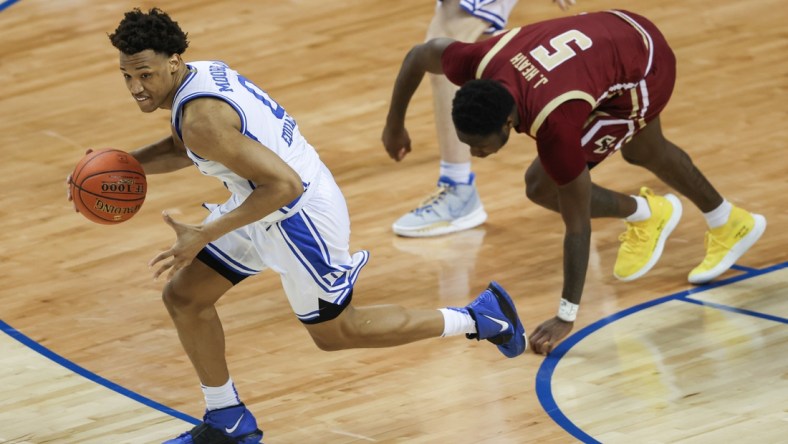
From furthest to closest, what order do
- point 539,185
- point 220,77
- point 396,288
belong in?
point 396,288 < point 539,185 < point 220,77

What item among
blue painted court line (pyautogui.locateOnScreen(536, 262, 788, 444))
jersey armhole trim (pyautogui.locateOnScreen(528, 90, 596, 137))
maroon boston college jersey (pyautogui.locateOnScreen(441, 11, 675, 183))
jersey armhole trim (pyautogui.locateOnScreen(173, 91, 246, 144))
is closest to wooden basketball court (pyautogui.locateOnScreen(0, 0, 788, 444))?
blue painted court line (pyautogui.locateOnScreen(536, 262, 788, 444))

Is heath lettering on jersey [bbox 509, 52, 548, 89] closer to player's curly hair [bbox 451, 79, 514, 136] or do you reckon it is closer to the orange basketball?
player's curly hair [bbox 451, 79, 514, 136]

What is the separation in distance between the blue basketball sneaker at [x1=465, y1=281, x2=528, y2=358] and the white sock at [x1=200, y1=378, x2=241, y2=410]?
3.03ft

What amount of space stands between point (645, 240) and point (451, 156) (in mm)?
1210

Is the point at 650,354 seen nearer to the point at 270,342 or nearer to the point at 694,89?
the point at 270,342

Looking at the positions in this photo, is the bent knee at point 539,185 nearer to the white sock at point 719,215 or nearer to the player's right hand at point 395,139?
the player's right hand at point 395,139

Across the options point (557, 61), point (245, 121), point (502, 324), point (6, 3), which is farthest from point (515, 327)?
point (6, 3)

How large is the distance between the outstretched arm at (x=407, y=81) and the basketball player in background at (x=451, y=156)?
0.99 meters

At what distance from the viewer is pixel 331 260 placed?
14.8 ft

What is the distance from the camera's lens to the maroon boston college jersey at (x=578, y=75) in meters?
4.93

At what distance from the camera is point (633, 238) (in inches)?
234

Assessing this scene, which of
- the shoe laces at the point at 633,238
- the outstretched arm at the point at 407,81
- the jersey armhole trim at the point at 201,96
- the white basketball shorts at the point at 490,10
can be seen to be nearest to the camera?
the jersey armhole trim at the point at 201,96

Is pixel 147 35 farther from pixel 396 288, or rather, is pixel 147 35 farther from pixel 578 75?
pixel 396 288

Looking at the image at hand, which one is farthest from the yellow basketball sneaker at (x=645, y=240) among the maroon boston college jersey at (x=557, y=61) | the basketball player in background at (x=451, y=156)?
the basketball player in background at (x=451, y=156)
